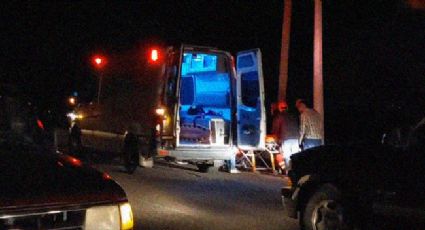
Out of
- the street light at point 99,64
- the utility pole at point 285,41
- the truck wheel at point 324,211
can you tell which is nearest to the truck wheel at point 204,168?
the street light at point 99,64

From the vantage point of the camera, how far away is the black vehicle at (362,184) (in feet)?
21.4

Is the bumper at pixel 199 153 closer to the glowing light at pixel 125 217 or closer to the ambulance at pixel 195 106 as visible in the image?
the ambulance at pixel 195 106

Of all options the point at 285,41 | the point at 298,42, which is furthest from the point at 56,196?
the point at 298,42

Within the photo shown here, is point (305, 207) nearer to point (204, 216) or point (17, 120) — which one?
point (204, 216)

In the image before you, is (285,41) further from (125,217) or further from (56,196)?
(56,196)

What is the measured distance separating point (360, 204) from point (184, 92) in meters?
8.49

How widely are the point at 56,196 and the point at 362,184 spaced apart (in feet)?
12.2

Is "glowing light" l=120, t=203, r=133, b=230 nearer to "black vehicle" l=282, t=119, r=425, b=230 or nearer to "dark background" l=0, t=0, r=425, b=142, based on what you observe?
"black vehicle" l=282, t=119, r=425, b=230

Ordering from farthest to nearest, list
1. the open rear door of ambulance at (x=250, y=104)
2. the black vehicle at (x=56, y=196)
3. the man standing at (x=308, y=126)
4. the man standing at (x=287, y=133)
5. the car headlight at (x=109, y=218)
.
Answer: the man standing at (x=287, y=133)
the man standing at (x=308, y=126)
the open rear door of ambulance at (x=250, y=104)
the car headlight at (x=109, y=218)
the black vehicle at (x=56, y=196)

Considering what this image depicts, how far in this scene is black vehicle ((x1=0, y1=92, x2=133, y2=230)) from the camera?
411 centimetres

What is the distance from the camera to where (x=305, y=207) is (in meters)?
7.74

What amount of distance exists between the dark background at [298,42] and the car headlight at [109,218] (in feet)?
34.4

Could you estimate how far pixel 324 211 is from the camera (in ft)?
24.4

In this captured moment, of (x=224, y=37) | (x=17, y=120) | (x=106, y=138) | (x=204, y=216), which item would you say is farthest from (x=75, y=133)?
(x=224, y=37)
